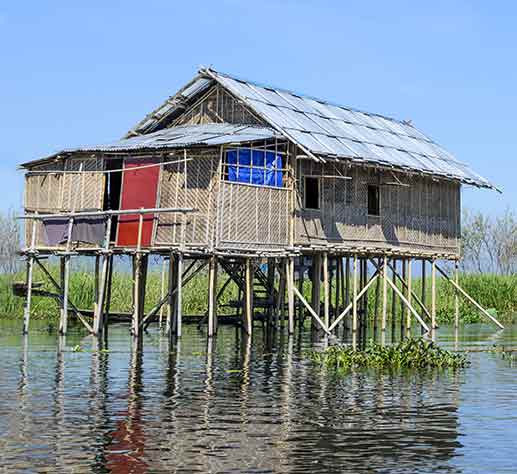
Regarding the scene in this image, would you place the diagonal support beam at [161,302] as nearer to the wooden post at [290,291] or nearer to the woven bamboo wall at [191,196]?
the woven bamboo wall at [191,196]

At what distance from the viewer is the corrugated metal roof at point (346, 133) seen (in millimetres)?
28750

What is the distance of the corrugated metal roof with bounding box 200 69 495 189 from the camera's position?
28.8m

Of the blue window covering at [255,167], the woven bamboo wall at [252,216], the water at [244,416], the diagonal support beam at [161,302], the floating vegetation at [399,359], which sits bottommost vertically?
the water at [244,416]

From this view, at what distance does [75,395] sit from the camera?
54.3ft

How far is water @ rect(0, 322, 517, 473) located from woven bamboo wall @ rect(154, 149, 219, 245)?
4.25m

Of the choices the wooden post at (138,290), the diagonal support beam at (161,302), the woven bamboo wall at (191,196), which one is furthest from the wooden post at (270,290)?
the woven bamboo wall at (191,196)

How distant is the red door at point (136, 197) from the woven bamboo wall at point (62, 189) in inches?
25.8

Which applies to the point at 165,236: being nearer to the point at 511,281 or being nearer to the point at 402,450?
the point at 402,450

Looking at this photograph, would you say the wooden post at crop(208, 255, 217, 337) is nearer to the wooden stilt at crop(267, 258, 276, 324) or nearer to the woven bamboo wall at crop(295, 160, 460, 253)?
the woven bamboo wall at crop(295, 160, 460, 253)

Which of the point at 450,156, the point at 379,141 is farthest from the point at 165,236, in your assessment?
the point at 450,156

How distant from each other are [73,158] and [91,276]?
9504mm

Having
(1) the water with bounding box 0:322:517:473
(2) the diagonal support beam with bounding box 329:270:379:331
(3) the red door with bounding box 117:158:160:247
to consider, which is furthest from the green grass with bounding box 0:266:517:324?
(1) the water with bounding box 0:322:517:473

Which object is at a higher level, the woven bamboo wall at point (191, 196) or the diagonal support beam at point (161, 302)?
the woven bamboo wall at point (191, 196)

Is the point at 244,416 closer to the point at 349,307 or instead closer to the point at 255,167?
the point at 255,167
